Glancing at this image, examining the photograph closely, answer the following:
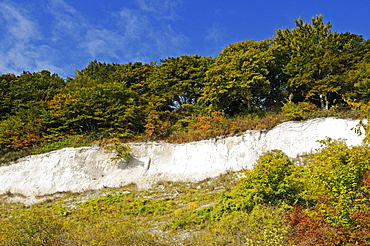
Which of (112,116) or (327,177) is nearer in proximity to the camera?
(327,177)

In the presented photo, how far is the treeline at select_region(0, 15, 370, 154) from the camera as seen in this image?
2395 cm

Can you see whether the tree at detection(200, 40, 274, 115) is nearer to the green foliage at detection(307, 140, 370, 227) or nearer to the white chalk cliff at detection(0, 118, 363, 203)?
the white chalk cliff at detection(0, 118, 363, 203)

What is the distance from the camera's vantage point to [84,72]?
133ft

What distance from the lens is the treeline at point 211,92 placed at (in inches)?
943

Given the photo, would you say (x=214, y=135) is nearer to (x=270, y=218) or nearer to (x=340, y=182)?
(x=270, y=218)

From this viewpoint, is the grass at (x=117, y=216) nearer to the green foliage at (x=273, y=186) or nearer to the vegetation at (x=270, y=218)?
the vegetation at (x=270, y=218)

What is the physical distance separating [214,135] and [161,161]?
5.05 metres

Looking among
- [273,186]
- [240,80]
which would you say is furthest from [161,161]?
[273,186]

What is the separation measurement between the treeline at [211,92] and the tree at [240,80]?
0.32 ft

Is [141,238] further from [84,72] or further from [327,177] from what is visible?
[84,72]

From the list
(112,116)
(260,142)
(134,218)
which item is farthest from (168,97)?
(134,218)

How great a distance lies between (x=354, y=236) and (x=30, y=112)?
30660 mm

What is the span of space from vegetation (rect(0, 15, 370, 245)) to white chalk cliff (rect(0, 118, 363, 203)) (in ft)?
3.32

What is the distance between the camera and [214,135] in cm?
2216
